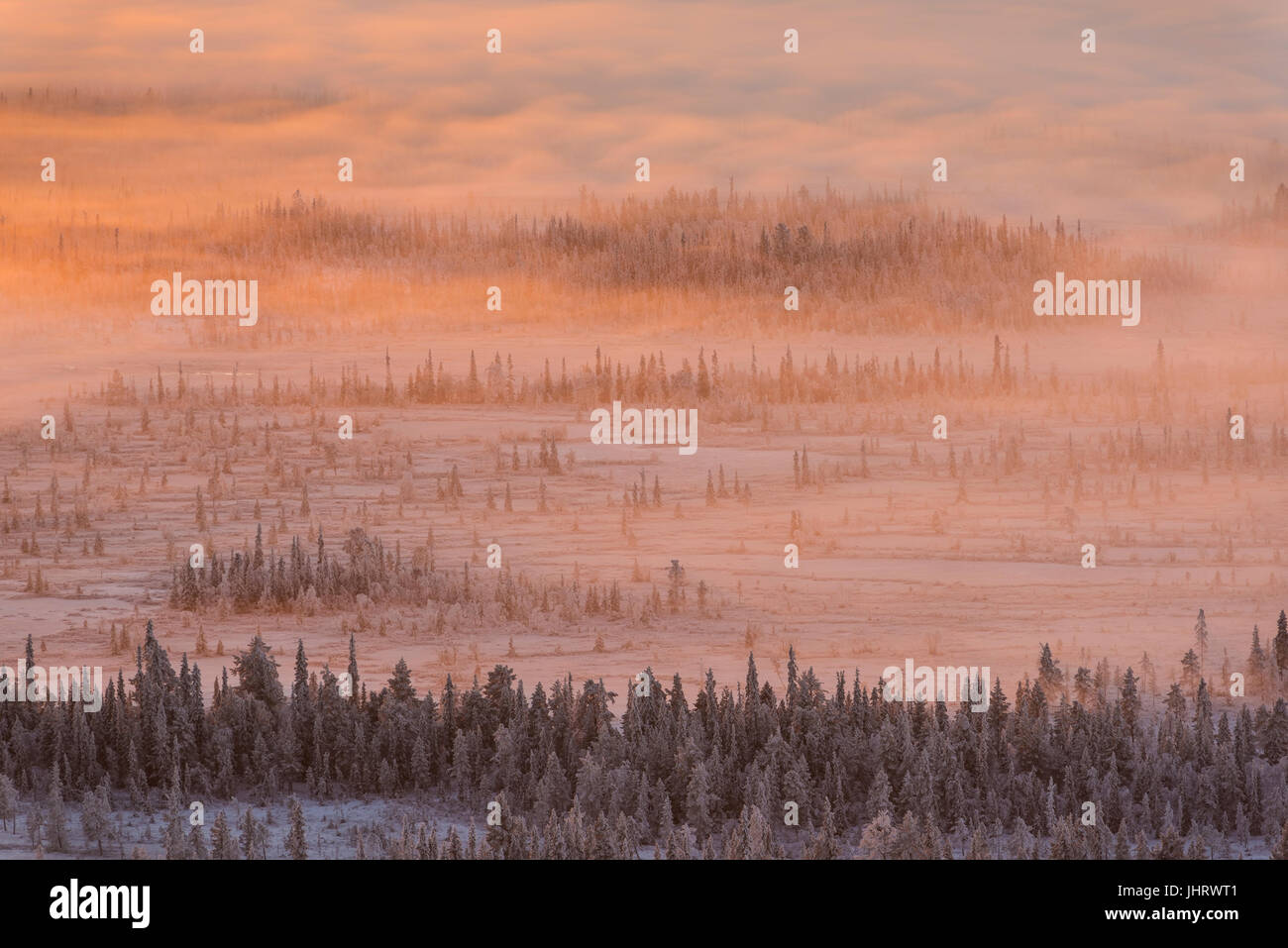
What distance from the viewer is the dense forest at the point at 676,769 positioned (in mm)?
45500

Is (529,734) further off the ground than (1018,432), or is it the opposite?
(1018,432)

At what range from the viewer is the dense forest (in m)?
45.5

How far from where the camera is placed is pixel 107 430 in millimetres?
117562

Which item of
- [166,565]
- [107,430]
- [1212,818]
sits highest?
[107,430]

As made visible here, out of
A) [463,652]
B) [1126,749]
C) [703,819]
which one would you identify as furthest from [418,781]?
[463,652]

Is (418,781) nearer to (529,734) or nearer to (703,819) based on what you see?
(529,734)

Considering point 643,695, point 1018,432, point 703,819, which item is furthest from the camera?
point 1018,432

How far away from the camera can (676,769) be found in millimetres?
49906

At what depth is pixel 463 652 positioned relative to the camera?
269 feet
